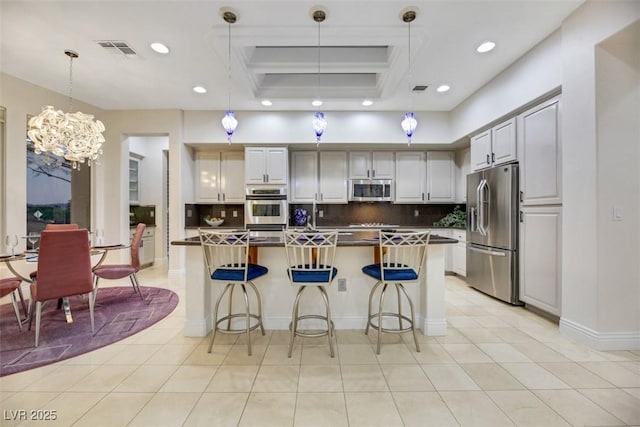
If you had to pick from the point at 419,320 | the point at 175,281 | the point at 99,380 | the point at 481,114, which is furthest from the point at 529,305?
the point at 175,281

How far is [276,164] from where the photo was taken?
4.96 m

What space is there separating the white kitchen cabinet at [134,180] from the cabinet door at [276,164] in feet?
10.7

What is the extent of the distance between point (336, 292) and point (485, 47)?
3.07 meters

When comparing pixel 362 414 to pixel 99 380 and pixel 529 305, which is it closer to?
pixel 99 380

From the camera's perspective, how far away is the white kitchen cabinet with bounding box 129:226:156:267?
563 cm

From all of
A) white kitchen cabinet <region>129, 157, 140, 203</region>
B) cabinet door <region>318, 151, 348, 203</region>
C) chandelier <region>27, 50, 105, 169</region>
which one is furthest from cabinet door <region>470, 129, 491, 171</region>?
white kitchen cabinet <region>129, 157, 140, 203</region>

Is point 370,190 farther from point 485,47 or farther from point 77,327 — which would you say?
point 77,327

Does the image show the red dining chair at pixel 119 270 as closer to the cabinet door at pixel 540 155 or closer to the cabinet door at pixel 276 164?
the cabinet door at pixel 276 164

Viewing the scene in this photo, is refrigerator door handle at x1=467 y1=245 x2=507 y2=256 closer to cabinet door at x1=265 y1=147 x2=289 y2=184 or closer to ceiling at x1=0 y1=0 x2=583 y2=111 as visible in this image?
ceiling at x1=0 y1=0 x2=583 y2=111

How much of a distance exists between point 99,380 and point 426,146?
5358mm

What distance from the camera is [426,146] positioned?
16.9 ft

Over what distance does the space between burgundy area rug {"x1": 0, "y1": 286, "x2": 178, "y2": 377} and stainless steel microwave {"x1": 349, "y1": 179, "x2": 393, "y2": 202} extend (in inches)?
134

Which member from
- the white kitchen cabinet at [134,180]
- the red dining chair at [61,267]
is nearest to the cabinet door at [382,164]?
the red dining chair at [61,267]

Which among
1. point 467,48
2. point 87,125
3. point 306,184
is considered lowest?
point 306,184
